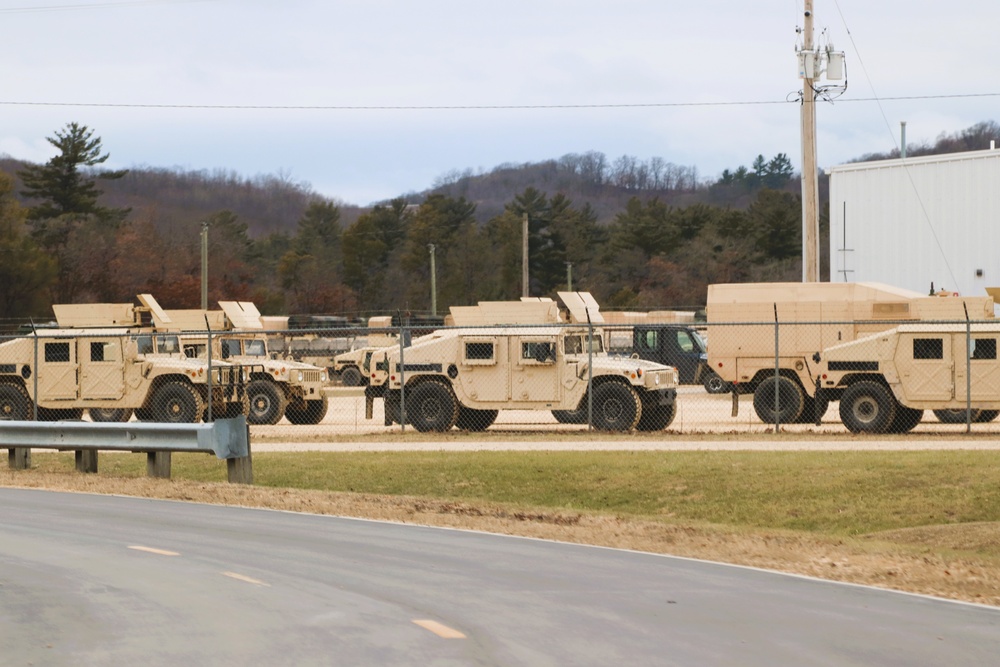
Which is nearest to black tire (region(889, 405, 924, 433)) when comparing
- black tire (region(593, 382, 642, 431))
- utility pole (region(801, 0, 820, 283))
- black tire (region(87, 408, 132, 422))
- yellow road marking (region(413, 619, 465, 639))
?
black tire (region(593, 382, 642, 431))

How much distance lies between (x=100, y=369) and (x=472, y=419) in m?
7.75

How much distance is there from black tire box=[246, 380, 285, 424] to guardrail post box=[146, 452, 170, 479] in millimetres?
11028

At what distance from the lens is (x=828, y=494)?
1831cm

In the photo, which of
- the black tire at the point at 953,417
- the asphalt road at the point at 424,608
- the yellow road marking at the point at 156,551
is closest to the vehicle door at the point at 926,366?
the black tire at the point at 953,417

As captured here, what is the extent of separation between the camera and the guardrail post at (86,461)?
21703 mm

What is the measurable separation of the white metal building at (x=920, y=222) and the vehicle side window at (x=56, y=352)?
1295 inches

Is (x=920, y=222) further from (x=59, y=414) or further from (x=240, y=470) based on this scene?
(x=240, y=470)

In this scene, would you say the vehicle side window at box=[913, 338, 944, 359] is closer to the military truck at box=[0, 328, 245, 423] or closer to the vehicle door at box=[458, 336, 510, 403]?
the vehicle door at box=[458, 336, 510, 403]

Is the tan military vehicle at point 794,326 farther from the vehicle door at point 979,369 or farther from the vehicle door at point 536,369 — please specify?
the vehicle door at point 536,369

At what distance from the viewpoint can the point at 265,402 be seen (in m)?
32.0

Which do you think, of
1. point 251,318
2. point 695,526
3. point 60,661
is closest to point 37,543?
point 60,661

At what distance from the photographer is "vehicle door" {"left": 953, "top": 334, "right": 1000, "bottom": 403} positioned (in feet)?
84.2

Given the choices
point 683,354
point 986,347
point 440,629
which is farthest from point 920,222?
point 440,629

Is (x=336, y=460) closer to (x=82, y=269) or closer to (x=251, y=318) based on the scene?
(x=251, y=318)
